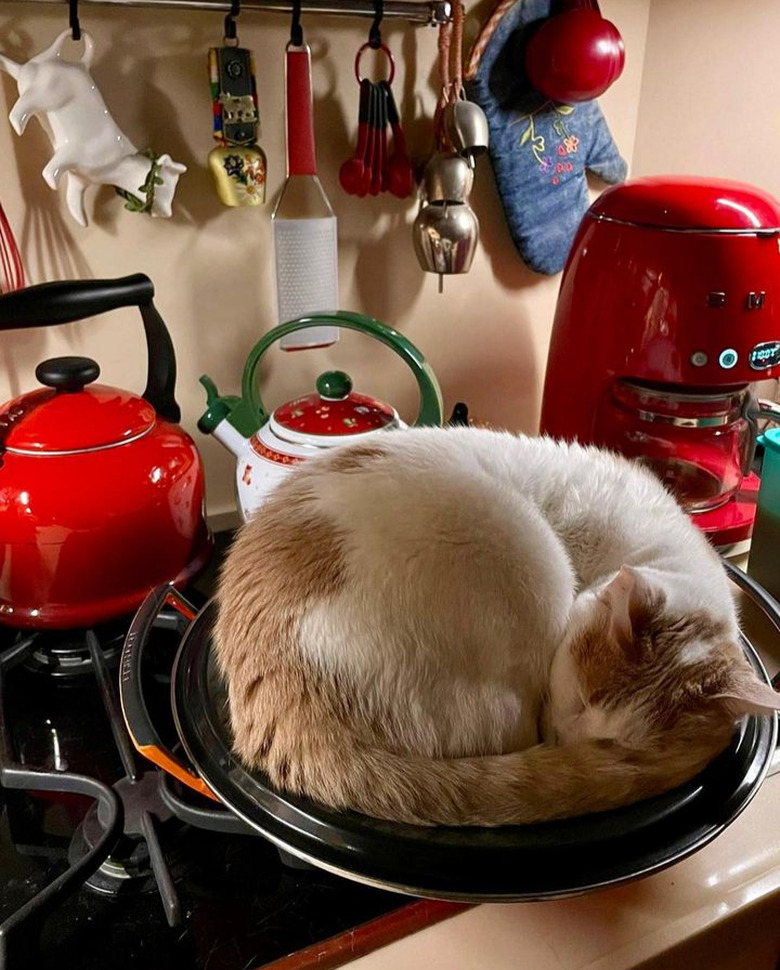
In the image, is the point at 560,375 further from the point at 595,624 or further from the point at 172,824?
the point at 172,824

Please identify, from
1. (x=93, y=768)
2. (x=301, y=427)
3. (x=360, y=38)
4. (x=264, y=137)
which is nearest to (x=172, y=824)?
(x=93, y=768)

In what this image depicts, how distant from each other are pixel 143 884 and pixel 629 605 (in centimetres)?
38

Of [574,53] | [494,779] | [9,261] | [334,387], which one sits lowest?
[494,779]

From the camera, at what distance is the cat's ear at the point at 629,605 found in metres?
0.53

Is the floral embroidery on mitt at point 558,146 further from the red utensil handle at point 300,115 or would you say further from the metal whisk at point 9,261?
the metal whisk at point 9,261

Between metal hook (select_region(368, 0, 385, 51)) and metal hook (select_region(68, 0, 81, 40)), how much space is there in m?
0.32

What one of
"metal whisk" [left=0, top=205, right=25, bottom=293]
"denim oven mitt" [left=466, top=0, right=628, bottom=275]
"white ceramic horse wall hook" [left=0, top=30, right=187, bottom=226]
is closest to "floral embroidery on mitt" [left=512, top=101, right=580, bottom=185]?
"denim oven mitt" [left=466, top=0, right=628, bottom=275]

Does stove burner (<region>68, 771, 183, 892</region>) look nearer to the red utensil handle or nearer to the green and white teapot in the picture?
the green and white teapot

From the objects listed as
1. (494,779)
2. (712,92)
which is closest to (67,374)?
(494,779)

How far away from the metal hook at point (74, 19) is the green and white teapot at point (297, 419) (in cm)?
34

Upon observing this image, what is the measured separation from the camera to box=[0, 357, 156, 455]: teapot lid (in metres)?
0.74

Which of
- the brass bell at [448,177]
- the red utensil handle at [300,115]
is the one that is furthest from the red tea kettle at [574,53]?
the red utensil handle at [300,115]

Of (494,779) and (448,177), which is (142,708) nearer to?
(494,779)

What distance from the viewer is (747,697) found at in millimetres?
502
